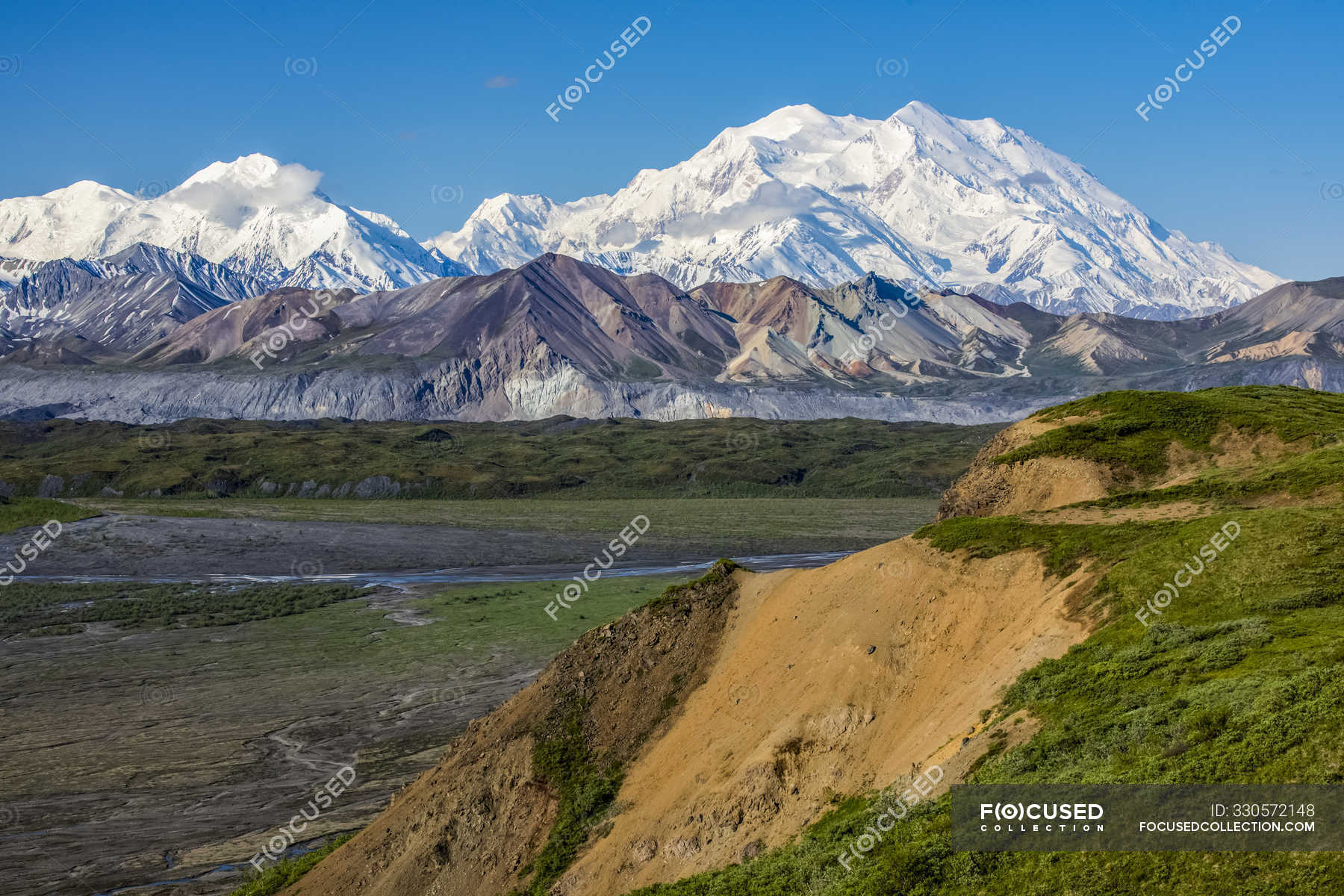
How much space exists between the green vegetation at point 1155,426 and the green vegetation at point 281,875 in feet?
91.6

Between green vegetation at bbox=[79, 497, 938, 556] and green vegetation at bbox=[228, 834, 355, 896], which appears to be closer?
green vegetation at bbox=[228, 834, 355, 896]

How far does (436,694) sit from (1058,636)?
130ft

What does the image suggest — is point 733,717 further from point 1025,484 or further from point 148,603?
point 148,603

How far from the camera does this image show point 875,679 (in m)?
24.8

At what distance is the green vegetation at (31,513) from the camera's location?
126m

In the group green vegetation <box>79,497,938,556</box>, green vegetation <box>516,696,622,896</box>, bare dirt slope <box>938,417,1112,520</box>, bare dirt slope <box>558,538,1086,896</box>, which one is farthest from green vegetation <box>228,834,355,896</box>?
green vegetation <box>79,497,938,556</box>

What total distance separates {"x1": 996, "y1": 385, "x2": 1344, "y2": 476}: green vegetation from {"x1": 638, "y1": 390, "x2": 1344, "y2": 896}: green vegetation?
1266cm

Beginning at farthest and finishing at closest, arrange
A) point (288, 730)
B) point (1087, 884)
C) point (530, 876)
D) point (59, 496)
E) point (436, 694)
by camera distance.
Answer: point (59, 496)
point (436, 694)
point (288, 730)
point (530, 876)
point (1087, 884)

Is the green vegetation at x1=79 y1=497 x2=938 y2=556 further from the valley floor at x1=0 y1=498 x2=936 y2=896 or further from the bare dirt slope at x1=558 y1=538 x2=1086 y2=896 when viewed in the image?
the bare dirt slope at x1=558 y1=538 x2=1086 y2=896

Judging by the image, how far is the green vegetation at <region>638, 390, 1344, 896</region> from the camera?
1523 centimetres

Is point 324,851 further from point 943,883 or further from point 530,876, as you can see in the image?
point 943,883

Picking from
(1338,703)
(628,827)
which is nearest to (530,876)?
(628,827)

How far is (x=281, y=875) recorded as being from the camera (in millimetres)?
29281

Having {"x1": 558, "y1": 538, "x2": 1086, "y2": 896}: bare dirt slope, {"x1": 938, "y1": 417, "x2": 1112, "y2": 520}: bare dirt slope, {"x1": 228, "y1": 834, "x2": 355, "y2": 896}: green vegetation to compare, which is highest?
{"x1": 938, "y1": 417, "x2": 1112, "y2": 520}: bare dirt slope
